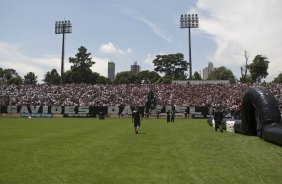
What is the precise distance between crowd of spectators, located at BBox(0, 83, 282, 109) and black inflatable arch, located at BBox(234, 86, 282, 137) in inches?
1527

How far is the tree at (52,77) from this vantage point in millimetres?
134625

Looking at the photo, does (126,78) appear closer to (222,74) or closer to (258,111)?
(222,74)

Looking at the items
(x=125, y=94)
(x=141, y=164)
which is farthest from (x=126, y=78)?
(x=141, y=164)

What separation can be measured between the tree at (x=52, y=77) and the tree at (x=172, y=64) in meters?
33.6

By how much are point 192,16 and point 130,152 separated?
81.9 metres

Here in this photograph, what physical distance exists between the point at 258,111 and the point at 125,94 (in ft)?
160

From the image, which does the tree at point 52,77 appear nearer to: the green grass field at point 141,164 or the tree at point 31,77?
the tree at point 31,77

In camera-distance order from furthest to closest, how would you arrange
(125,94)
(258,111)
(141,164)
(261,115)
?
1. (125,94)
2. (258,111)
3. (261,115)
4. (141,164)

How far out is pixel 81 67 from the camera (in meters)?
124

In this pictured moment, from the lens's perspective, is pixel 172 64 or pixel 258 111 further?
pixel 172 64

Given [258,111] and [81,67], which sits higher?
[81,67]

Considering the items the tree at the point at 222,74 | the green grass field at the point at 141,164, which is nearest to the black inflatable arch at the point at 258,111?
the green grass field at the point at 141,164

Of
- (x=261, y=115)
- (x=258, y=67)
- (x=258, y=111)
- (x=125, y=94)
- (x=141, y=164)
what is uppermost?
(x=258, y=67)

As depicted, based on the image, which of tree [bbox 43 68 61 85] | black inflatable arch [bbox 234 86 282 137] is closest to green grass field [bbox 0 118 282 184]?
black inflatable arch [bbox 234 86 282 137]
